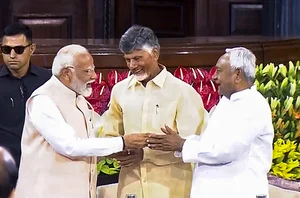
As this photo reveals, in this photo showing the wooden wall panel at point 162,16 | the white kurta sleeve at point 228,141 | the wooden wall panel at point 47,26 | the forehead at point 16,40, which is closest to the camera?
the white kurta sleeve at point 228,141

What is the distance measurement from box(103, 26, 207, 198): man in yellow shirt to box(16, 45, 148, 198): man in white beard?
0.14 m

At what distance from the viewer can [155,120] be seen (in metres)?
2.88

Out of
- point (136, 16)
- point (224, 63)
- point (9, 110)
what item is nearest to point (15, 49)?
point (9, 110)

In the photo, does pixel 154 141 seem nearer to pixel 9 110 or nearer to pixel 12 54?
pixel 9 110

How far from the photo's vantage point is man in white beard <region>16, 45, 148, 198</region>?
2.64 m

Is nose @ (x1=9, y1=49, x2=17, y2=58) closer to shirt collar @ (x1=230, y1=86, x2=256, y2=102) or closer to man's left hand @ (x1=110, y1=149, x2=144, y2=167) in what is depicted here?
man's left hand @ (x1=110, y1=149, x2=144, y2=167)

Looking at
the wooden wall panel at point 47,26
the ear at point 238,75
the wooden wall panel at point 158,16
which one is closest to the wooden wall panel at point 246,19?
the wooden wall panel at point 158,16

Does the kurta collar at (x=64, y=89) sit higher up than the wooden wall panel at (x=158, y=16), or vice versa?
the wooden wall panel at (x=158, y=16)

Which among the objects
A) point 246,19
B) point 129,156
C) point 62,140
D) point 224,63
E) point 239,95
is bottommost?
point 129,156

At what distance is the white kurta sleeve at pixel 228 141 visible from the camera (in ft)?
8.26

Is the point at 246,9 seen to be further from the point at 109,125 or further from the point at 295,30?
the point at 109,125

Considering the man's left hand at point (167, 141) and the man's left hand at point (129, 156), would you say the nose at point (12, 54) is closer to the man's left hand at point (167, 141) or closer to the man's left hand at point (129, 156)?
the man's left hand at point (129, 156)

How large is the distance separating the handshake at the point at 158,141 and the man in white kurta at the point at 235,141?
0.10 meters

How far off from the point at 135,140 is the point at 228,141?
40cm
